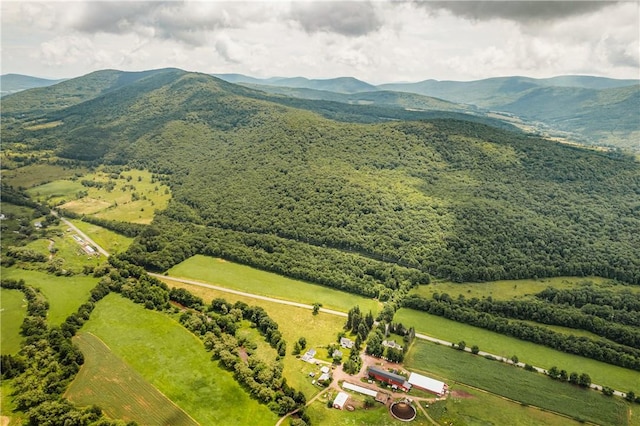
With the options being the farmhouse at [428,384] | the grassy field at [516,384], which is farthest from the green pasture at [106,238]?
the farmhouse at [428,384]

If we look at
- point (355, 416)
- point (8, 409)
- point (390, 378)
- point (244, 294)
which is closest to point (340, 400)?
point (355, 416)

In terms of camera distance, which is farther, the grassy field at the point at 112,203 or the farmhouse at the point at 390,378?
the grassy field at the point at 112,203

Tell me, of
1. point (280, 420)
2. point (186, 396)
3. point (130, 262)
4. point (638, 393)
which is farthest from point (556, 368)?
point (130, 262)

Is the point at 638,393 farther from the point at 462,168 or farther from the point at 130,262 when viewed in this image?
the point at 130,262

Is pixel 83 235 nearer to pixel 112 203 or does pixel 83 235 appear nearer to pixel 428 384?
pixel 112 203

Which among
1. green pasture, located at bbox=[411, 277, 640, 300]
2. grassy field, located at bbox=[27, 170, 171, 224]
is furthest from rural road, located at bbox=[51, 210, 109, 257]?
green pasture, located at bbox=[411, 277, 640, 300]

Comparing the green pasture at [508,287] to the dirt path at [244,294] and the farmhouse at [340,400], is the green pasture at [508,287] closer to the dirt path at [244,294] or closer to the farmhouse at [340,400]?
the dirt path at [244,294]

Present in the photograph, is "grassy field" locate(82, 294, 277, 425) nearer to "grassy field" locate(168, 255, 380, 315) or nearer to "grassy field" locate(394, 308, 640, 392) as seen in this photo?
"grassy field" locate(168, 255, 380, 315)
